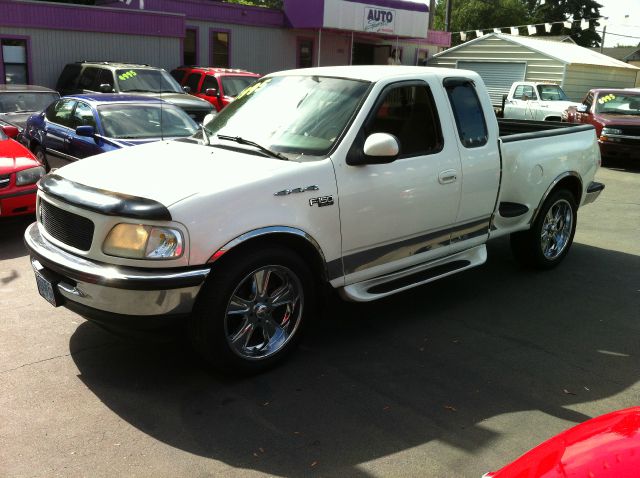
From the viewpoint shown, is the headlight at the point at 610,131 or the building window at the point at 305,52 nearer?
the headlight at the point at 610,131

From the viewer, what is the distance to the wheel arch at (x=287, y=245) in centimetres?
377

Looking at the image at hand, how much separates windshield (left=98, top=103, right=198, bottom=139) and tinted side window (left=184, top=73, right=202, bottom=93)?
27.8ft

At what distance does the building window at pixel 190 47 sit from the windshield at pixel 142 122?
14181mm

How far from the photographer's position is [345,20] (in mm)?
24250

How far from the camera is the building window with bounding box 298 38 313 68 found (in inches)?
1025

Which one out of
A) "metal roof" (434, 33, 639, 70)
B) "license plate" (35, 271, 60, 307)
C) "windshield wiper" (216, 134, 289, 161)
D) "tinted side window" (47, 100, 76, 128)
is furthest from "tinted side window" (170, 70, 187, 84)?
"metal roof" (434, 33, 639, 70)

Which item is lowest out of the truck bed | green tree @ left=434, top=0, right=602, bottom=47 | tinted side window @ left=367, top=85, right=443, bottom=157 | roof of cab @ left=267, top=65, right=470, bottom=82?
the truck bed

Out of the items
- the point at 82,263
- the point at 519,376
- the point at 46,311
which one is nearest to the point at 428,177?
the point at 519,376

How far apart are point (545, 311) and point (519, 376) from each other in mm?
1374

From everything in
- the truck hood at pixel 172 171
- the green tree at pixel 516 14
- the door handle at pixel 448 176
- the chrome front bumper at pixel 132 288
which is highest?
the green tree at pixel 516 14

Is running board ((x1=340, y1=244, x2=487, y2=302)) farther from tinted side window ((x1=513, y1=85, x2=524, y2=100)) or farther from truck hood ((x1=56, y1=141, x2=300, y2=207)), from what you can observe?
tinted side window ((x1=513, y1=85, x2=524, y2=100))

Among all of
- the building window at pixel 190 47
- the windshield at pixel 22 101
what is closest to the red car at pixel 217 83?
the windshield at pixel 22 101

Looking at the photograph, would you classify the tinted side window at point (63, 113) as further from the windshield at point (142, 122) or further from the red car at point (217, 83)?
the red car at point (217, 83)

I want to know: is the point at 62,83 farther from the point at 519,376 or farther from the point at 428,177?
the point at 519,376
